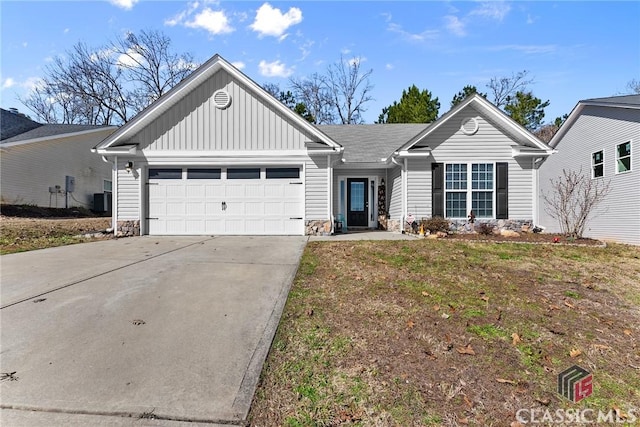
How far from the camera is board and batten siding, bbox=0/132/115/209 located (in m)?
16.2

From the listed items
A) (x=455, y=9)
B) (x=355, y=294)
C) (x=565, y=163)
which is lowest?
(x=355, y=294)

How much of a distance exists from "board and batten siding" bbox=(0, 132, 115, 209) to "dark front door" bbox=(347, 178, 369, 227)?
54.8 ft

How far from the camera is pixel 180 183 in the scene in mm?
11117

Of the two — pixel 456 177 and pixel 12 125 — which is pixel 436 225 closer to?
pixel 456 177

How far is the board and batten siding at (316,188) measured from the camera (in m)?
11.0

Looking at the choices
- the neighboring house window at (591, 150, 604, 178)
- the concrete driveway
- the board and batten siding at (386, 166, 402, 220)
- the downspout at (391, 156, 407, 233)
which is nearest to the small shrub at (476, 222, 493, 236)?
the downspout at (391, 156, 407, 233)

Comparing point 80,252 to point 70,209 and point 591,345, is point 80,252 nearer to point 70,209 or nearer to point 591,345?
point 591,345

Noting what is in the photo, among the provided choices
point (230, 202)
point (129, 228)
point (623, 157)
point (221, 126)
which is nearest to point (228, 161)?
point (221, 126)

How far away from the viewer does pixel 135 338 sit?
3.61 metres

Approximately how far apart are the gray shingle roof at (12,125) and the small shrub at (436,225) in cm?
2059

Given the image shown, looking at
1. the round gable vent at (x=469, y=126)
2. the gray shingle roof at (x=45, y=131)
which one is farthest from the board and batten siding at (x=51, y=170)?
the round gable vent at (x=469, y=126)

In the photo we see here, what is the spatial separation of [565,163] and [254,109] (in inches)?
631

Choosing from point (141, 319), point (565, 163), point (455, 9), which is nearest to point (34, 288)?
point (141, 319)

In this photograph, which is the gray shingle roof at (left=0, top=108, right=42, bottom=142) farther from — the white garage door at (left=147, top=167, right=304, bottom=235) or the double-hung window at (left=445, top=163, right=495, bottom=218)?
the double-hung window at (left=445, top=163, right=495, bottom=218)
